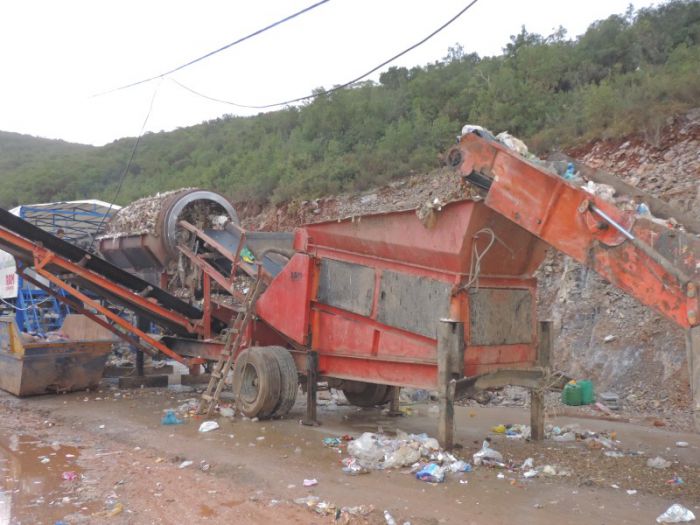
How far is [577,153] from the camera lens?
12.5 m

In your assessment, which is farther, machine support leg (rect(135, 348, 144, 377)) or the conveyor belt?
machine support leg (rect(135, 348, 144, 377))

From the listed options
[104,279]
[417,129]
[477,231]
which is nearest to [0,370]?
[104,279]

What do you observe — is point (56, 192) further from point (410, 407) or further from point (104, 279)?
point (410, 407)

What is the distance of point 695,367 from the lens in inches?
142

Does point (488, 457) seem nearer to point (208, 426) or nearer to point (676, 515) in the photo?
point (676, 515)

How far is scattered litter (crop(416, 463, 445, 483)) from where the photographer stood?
4746 mm

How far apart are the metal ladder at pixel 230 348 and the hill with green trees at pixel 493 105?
6.70 m

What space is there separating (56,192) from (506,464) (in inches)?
1545

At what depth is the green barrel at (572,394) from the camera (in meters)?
8.13

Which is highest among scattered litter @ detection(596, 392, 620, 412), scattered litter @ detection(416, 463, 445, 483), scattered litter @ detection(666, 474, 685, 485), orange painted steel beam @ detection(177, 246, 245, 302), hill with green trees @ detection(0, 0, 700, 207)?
hill with green trees @ detection(0, 0, 700, 207)

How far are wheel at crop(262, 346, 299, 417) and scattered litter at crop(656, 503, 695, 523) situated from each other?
3.98 m

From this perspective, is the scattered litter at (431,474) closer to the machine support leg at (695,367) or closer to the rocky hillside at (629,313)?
the machine support leg at (695,367)

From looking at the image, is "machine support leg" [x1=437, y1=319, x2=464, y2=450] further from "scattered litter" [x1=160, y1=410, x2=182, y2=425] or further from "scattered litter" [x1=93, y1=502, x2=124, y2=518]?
"scattered litter" [x1=160, y1=410, x2=182, y2=425]

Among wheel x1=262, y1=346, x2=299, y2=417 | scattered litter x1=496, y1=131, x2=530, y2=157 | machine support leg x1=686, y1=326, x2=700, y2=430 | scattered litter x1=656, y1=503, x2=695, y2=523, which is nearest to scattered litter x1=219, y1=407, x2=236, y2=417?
wheel x1=262, y1=346, x2=299, y2=417
